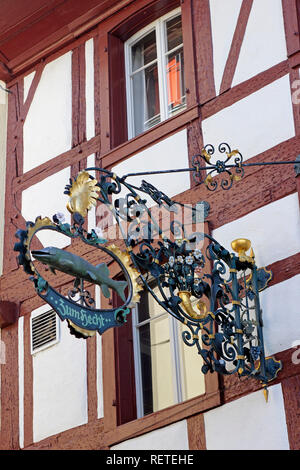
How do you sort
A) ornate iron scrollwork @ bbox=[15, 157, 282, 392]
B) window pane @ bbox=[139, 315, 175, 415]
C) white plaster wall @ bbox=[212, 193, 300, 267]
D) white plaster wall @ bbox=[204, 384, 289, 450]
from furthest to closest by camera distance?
window pane @ bbox=[139, 315, 175, 415] < white plaster wall @ bbox=[212, 193, 300, 267] < white plaster wall @ bbox=[204, 384, 289, 450] < ornate iron scrollwork @ bbox=[15, 157, 282, 392]

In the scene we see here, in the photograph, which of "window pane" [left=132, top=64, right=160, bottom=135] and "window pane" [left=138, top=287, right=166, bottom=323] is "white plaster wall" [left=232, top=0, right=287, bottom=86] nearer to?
"window pane" [left=132, top=64, right=160, bottom=135]

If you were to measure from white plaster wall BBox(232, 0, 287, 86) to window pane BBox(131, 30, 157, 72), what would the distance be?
1.37 m

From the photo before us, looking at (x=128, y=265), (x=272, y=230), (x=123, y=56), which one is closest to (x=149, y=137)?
(x=123, y=56)

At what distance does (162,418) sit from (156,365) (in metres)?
0.68

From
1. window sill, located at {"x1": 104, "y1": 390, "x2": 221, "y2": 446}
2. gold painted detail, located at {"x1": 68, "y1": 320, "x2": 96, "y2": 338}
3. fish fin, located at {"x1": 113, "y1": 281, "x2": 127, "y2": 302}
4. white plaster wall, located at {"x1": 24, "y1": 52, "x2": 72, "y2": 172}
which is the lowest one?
gold painted detail, located at {"x1": 68, "y1": 320, "x2": 96, "y2": 338}

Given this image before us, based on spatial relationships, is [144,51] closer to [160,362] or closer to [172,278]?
[160,362]

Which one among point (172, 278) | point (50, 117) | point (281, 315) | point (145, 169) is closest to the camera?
point (172, 278)

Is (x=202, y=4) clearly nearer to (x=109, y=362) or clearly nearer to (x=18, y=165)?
(x=18, y=165)

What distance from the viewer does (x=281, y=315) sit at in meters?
9.29

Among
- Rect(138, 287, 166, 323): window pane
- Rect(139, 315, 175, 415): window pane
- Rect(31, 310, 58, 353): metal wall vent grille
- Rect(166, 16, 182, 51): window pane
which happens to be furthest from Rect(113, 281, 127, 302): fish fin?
Rect(166, 16, 182, 51): window pane

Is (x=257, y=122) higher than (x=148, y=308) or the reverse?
higher

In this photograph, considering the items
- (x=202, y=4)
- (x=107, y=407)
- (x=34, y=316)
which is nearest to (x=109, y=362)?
(x=107, y=407)

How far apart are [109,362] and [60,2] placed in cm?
362

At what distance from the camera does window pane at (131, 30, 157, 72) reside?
11.8m
